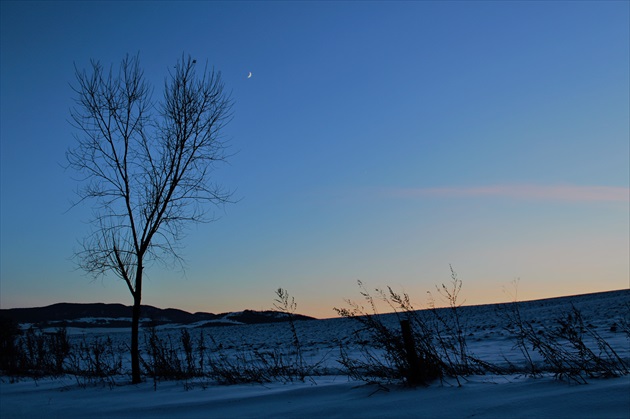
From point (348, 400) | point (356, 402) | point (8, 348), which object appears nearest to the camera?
point (356, 402)

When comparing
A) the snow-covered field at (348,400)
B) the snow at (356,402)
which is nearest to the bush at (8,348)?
the snow-covered field at (348,400)

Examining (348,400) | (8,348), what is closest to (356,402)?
(348,400)

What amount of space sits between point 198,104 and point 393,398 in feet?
20.8

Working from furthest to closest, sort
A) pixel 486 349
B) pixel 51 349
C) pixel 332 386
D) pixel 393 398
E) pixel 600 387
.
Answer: pixel 51 349 → pixel 486 349 → pixel 332 386 → pixel 393 398 → pixel 600 387

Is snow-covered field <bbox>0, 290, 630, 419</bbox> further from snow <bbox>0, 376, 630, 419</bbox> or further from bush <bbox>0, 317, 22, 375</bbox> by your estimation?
bush <bbox>0, 317, 22, 375</bbox>

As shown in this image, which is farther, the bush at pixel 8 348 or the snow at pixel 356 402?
the bush at pixel 8 348

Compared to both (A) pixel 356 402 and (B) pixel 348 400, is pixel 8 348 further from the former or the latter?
(A) pixel 356 402

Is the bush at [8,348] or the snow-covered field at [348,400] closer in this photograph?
the snow-covered field at [348,400]

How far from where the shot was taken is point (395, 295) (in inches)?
224

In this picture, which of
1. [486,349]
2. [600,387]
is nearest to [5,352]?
[486,349]

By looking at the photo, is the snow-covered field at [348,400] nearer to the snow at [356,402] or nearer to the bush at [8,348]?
the snow at [356,402]

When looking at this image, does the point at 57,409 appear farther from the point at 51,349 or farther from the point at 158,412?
the point at 51,349

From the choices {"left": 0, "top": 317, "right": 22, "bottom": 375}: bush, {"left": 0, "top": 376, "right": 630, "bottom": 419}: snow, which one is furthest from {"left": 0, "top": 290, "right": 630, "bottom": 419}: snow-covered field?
{"left": 0, "top": 317, "right": 22, "bottom": 375}: bush

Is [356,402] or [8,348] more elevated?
[356,402]
